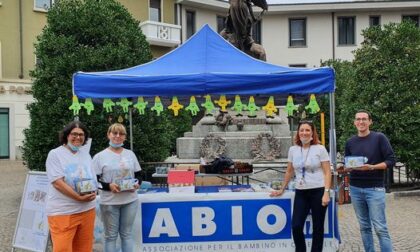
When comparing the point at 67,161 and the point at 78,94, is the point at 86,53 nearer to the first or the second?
the point at 78,94

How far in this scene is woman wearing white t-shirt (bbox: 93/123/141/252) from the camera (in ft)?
17.5

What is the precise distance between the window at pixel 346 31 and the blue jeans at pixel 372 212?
105ft

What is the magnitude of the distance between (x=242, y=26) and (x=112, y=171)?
27.0ft

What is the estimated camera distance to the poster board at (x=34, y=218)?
237 inches

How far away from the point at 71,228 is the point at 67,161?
2.13 ft

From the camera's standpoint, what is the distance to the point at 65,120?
11.0 m

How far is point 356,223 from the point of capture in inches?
352

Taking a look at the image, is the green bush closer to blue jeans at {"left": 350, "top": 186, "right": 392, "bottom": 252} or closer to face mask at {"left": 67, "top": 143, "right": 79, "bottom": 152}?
blue jeans at {"left": 350, "top": 186, "right": 392, "bottom": 252}

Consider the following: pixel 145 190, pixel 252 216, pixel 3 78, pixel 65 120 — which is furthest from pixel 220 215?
pixel 3 78

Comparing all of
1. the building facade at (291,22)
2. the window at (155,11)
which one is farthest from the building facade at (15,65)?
the window at (155,11)

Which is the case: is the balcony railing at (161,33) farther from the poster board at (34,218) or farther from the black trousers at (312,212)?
the black trousers at (312,212)

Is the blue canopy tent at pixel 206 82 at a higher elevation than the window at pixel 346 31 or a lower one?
lower

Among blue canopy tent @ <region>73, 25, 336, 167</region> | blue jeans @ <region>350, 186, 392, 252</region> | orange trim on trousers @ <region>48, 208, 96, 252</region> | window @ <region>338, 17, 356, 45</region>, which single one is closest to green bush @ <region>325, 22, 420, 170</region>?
blue canopy tent @ <region>73, 25, 336, 167</region>

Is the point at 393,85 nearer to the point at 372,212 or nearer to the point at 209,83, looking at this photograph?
the point at 372,212
